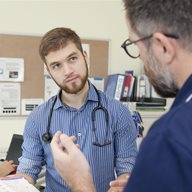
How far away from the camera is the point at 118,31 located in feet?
10.3

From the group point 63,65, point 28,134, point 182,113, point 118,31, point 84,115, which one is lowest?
point 28,134

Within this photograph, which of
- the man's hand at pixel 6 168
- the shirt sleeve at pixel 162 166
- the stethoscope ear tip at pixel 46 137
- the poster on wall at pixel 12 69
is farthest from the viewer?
the poster on wall at pixel 12 69

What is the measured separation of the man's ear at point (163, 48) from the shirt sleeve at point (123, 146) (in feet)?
2.85

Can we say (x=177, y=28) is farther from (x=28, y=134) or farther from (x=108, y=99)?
(x=28, y=134)

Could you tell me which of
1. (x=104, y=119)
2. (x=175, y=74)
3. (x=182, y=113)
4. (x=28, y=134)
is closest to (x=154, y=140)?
(x=182, y=113)

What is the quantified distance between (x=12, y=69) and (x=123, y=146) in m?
1.60

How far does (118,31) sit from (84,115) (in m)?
1.71

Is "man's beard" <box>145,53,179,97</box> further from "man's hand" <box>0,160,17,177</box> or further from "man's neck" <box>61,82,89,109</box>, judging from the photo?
"man's hand" <box>0,160,17,177</box>

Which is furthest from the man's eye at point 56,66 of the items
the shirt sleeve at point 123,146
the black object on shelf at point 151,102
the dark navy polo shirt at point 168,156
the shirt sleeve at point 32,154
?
the black object on shelf at point 151,102

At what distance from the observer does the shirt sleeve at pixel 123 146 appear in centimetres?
159

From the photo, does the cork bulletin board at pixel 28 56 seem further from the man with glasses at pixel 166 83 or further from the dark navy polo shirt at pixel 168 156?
the dark navy polo shirt at pixel 168 156

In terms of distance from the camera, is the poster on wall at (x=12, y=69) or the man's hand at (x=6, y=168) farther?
the poster on wall at (x=12, y=69)

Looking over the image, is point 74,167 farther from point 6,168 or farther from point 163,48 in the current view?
point 6,168

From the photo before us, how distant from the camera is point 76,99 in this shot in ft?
5.42
